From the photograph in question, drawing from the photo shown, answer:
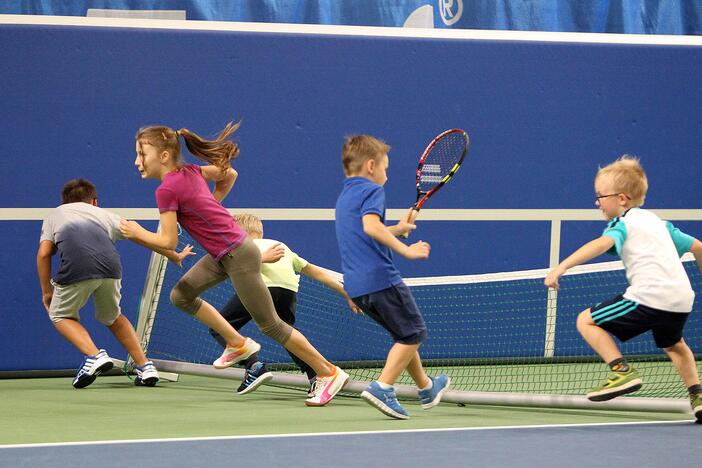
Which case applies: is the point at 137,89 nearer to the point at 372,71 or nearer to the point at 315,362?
the point at 372,71

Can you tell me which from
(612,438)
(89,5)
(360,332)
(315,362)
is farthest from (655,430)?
(89,5)

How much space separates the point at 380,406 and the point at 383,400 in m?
0.03

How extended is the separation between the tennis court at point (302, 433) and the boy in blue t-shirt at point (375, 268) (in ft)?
0.81

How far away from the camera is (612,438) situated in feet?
16.4

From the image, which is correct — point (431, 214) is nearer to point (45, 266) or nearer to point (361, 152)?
point (45, 266)

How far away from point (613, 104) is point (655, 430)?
3954 millimetres

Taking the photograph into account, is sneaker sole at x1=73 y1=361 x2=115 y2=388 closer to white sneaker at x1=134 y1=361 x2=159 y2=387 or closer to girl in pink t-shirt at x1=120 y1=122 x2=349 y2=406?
white sneaker at x1=134 y1=361 x2=159 y2=387

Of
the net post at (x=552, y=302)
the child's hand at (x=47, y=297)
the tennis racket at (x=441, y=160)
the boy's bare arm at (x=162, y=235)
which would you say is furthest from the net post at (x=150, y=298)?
the net post at (x=552, y=302)

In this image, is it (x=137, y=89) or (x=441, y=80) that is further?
(x=441, y=80)

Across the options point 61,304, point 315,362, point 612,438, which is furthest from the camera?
point 61,304

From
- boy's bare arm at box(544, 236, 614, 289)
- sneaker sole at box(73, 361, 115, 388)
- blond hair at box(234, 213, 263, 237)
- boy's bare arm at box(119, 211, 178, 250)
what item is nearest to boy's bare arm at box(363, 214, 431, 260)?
boy's bare arm at box(544, 236, 614, 289)

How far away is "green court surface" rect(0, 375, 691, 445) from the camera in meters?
5.31

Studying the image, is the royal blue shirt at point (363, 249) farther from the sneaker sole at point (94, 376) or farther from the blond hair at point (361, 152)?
the sneaker sole at point (94, 376)

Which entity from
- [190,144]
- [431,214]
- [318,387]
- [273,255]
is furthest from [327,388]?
[431,214]
